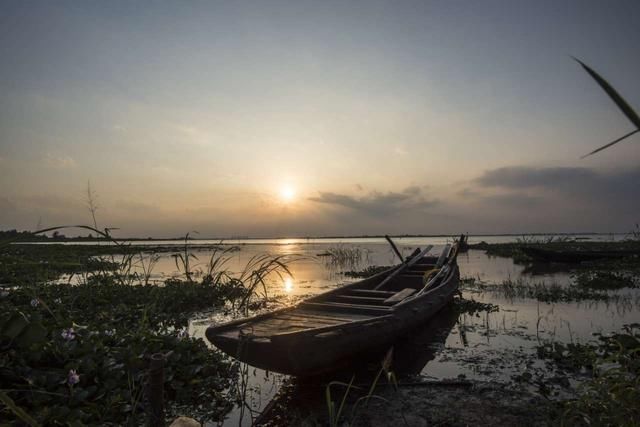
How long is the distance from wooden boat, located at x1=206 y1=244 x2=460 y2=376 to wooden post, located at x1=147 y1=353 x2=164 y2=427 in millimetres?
1372

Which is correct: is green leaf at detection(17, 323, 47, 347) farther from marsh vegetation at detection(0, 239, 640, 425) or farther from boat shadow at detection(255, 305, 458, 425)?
boat shadow at detection(255, 305, 458, 425)

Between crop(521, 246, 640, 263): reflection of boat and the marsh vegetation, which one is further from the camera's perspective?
crop(521, 246, 640, 263): reflection of boat

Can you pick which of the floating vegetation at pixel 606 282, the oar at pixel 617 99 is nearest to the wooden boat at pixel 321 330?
the oar at pixel 617 99

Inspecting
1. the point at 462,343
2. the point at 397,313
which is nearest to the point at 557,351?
the point at 462,343

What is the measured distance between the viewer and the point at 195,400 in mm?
4559

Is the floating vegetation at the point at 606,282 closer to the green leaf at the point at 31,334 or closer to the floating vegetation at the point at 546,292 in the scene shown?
the floating vegetation at the point at 546,292

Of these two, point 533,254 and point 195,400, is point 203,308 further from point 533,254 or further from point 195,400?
point 533,254

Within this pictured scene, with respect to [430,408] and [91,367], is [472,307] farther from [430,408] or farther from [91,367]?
[91,367]

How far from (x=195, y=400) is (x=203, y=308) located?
605 cm

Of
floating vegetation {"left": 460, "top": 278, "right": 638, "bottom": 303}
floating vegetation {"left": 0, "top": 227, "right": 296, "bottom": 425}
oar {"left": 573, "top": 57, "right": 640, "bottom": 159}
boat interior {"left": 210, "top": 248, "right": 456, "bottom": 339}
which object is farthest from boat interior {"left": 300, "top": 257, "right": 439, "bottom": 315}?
oar {"left": 573, "top": 57, "right": 640, "bottom": 159}

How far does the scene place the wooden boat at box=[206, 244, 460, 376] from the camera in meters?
4.19

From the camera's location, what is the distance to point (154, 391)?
2.52 m

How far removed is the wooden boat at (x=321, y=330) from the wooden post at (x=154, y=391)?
1372 mm

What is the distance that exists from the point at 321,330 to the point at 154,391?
2311 millimetres
